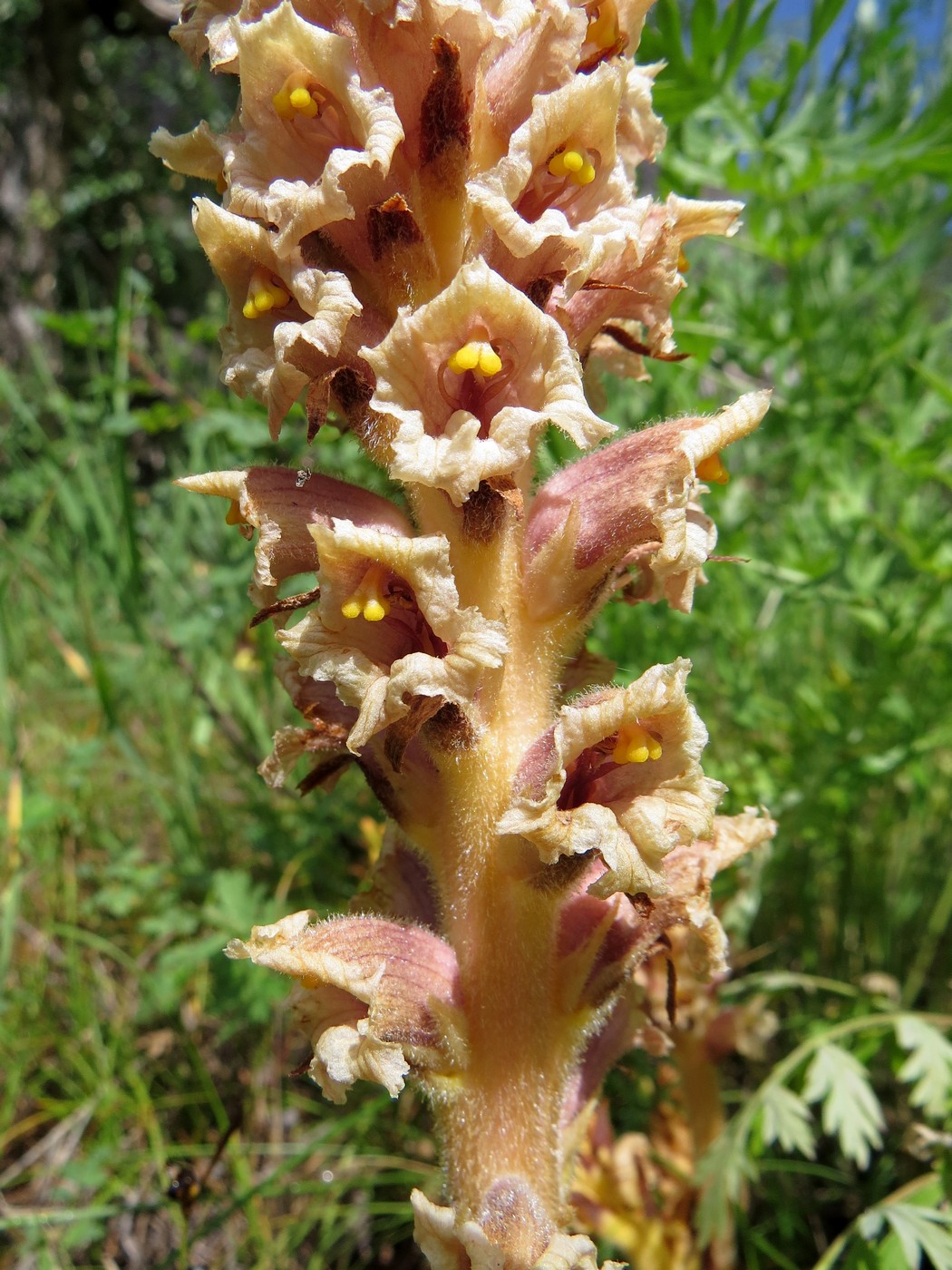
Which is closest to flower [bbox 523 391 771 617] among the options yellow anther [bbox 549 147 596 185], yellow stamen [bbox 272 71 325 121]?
yellow anther [bbox 549 147 596 185]

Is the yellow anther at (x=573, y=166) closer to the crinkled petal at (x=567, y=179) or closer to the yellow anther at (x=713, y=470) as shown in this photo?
the crinkled petal at (x=567, y=179)

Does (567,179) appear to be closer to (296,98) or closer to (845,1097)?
(296,98)

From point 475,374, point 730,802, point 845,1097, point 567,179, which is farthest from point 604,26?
point 845,1097

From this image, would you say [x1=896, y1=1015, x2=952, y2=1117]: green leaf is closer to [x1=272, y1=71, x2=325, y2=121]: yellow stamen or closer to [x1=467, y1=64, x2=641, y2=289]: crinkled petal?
[x1=467, y1=64, x2=641, y2=289]: crinkled petal

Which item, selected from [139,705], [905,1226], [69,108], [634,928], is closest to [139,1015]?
[139,705]

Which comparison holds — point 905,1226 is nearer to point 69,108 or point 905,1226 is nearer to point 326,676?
point 326,676

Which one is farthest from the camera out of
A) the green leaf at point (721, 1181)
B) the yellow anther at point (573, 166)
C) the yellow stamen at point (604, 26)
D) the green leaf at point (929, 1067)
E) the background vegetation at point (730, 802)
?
the background vegetation at point (730, 802)

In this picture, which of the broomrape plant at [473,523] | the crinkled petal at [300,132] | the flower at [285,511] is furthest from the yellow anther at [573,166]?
the flower at [285,511]

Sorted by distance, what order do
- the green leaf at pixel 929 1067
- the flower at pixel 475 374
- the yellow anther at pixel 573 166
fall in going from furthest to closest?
the green leaf at pixel 929 1067, the yellow anther at pixel 573 166, the flower at pixel 475 374
